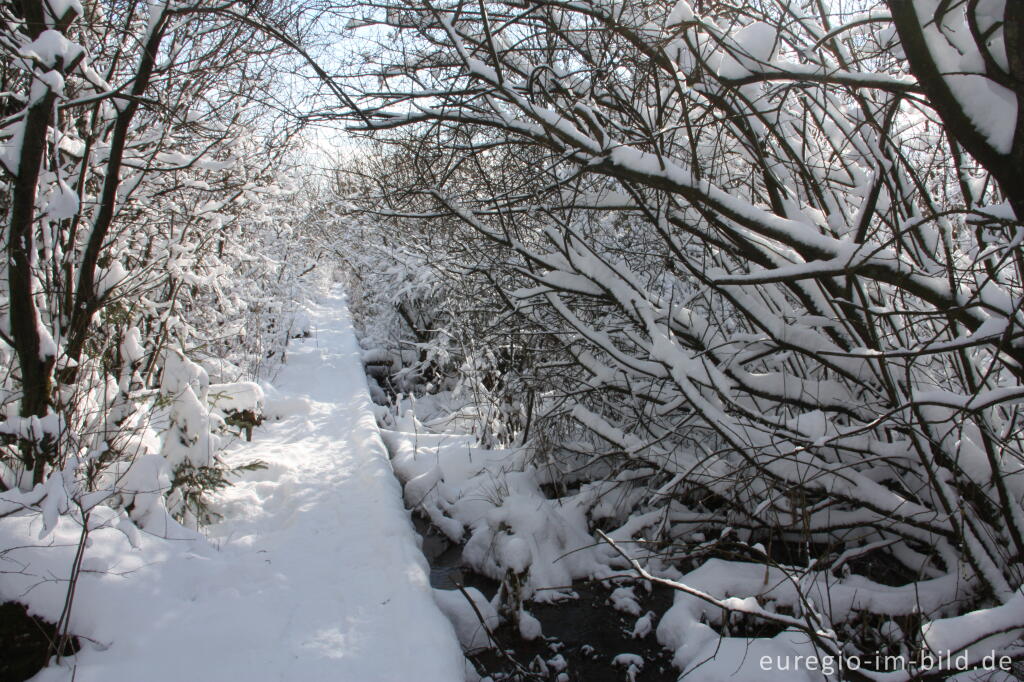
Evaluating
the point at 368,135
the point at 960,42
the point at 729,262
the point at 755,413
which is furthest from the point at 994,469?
the point at 368,135

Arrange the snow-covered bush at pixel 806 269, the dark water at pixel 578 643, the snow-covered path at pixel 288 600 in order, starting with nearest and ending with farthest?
the snow-covered bush at pixel 806 269 → the snow-covered path at pixel 288 600 → the dark water at pixel 578 643

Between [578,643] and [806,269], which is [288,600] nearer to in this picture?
[578,643]

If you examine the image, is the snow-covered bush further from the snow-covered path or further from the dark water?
the snow-covered path

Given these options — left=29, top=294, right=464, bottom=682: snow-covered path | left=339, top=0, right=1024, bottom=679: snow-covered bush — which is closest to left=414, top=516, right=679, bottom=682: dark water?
left=339, top=0, right=1024, bottom=679: snow-covered bush

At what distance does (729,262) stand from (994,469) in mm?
2406

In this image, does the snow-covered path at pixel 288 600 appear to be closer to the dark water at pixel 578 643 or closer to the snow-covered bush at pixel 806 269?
the dark water at pixel 578 643

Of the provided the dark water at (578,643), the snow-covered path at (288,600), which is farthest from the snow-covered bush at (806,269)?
the snow-covered path at (288,600)

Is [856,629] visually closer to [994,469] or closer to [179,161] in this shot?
[994,469]

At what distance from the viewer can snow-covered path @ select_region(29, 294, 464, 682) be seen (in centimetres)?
289

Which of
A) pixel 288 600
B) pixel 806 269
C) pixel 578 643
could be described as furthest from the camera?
pixel 578 643

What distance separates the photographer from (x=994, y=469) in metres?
2.59

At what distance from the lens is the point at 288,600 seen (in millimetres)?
3633

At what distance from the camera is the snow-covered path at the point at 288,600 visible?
2.89m

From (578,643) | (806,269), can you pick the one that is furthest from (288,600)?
(806,269)
